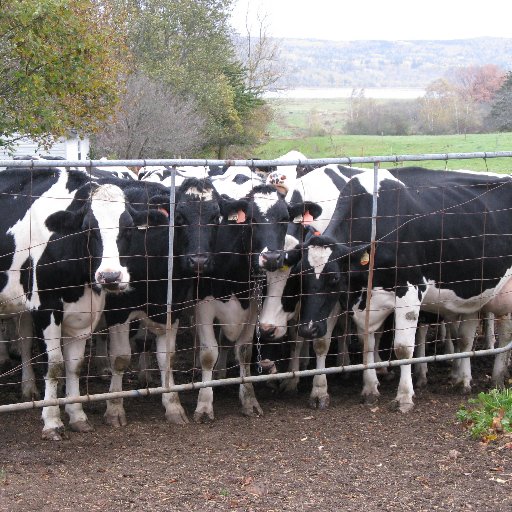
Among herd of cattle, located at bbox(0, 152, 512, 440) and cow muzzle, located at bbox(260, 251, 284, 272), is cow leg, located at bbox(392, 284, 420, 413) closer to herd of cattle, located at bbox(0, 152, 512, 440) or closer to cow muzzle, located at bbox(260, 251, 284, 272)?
herd of cattle, located at bbox(0, 152, 512, 440)

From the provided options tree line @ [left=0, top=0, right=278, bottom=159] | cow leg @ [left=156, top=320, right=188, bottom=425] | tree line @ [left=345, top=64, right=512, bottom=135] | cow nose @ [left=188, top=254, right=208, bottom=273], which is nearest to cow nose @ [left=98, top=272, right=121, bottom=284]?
cow nose @ [left=188, top=254, right=208, bottom=273]

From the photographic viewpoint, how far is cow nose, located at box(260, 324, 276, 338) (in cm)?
838

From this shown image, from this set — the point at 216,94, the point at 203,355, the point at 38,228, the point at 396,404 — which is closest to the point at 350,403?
the point at 396,404

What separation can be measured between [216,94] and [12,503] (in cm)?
4712

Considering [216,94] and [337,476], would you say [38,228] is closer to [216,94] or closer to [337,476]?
[337,476]

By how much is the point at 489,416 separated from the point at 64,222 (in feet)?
12.7

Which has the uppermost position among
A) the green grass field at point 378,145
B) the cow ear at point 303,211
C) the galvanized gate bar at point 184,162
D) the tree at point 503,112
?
the galvanized gate bar at point 184,162

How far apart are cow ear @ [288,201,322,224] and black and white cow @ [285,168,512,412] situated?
25 cm

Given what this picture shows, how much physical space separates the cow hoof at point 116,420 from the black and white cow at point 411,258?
177cm

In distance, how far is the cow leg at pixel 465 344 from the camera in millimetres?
9445

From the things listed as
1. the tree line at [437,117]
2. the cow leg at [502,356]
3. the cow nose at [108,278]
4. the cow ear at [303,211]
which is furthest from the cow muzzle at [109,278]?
the tree line at [437,117]

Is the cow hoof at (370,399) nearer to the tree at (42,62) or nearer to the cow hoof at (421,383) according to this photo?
the cow hoof at (421,383)

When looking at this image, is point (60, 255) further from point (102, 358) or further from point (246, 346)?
point (102, 358)

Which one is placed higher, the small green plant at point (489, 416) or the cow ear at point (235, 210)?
the cow ear at point (235, 210)
